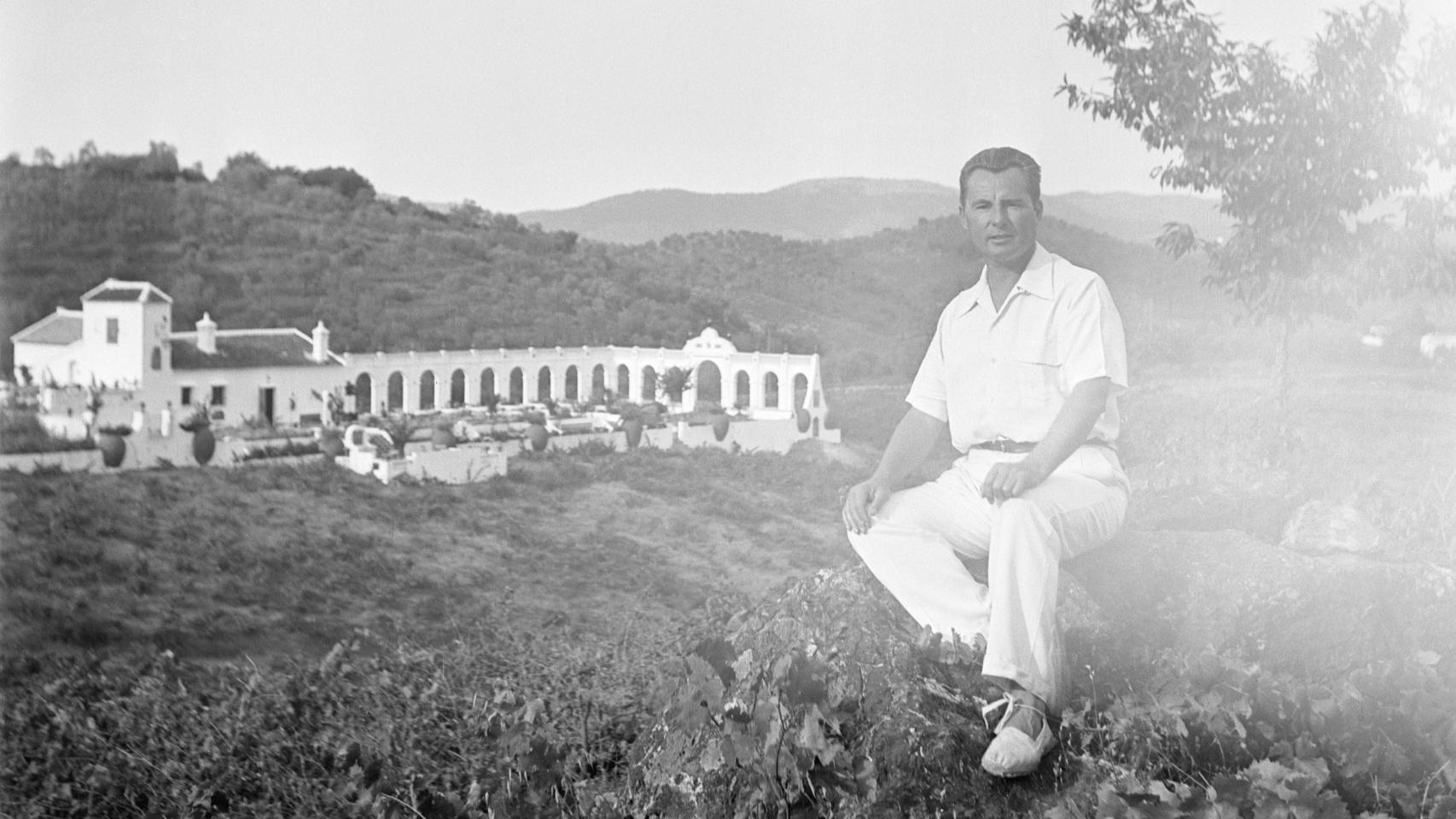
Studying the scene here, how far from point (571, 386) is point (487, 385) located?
0.29 meters

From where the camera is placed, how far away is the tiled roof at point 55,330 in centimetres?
396

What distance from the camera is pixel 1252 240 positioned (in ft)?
14.3

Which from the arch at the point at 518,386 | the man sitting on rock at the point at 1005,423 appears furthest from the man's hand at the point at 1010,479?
the arch at the point at 518,386

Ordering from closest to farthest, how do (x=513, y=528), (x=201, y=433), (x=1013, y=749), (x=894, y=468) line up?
1. (x=1013, y=749)
2. (x=894, y=468)
3. (x=201, y=433)
4. (x=513, y=528)

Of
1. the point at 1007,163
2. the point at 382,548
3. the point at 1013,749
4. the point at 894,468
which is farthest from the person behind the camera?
the point at 382,548

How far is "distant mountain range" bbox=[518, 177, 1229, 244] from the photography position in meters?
4.33

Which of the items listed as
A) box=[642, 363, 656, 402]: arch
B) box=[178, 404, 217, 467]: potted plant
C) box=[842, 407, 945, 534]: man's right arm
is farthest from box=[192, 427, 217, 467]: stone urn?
box=[842, 407, 945, 534]: man's right arm

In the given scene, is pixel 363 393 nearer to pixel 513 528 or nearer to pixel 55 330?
pixel 513 528

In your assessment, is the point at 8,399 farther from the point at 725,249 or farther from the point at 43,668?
the point at 725,249

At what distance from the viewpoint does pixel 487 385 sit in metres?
4.43

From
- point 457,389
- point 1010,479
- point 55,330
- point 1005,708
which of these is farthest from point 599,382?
point 1005,708

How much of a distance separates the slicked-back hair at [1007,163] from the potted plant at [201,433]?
257 centimetres

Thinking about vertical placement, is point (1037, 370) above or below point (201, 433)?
above

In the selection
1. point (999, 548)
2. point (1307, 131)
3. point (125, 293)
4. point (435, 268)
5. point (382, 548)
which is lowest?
point (382, 548)
